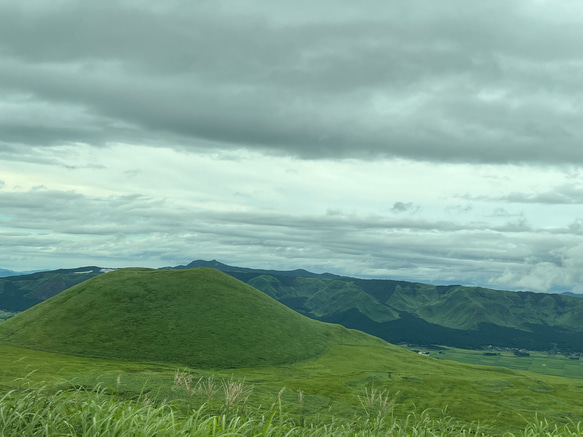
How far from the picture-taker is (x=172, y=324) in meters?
144

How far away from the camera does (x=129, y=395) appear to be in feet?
159

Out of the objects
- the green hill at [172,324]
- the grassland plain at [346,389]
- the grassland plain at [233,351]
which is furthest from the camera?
the green hill at [172,324]

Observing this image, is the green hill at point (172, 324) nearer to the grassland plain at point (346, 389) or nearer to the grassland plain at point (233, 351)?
the grassland plain at point (233, 351)

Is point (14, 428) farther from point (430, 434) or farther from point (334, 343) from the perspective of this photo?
point (334, 343)

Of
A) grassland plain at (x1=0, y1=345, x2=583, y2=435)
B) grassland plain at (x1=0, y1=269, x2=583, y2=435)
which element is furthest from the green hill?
grassland plain at (x1=0, y1=345, x2=583, y2=435)

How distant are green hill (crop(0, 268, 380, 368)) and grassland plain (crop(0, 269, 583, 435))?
15.5 inches

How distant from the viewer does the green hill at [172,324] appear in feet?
422

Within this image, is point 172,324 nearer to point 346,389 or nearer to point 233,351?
point 233,351

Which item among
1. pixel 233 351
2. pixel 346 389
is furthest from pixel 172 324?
pixel 346 389

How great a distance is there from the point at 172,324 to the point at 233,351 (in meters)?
22.6

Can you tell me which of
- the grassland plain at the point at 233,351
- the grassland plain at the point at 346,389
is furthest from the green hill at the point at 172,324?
the grassland plain at the point at 346,389

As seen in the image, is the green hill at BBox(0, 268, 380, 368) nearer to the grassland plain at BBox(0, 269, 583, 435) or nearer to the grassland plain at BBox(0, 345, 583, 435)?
the grassland plain at BBox(0, 269, 583, 435)

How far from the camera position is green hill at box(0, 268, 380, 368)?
128625mm

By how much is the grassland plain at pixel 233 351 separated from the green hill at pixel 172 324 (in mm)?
393
